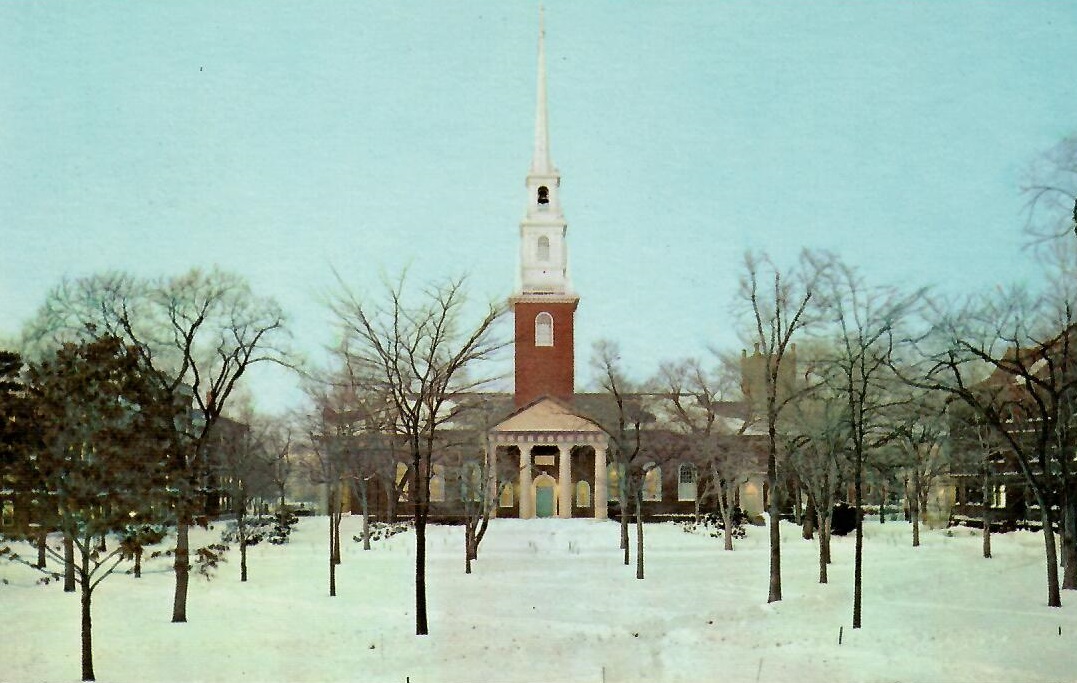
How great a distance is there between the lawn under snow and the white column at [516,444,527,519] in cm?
2381

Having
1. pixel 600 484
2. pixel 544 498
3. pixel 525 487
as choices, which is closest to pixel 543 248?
pixel 525 487

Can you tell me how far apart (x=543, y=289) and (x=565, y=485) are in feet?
40.8

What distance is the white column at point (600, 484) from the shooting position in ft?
193

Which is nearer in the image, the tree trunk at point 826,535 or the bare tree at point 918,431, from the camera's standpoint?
the bare tree at point 918,431

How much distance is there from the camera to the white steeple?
6362cm

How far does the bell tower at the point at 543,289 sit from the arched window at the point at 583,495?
18.5ft

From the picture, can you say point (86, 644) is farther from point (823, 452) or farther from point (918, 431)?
point (918, 431)

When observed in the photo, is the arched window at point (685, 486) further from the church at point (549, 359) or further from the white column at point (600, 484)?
the white column at point (600, 484)

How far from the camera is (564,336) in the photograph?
210 feet

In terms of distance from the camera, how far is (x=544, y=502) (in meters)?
64.6

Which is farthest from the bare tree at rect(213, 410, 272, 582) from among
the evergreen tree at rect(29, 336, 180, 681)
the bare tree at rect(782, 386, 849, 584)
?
the bare tree at rect(782, 386, 849, 584)

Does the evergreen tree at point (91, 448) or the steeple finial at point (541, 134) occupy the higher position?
the steeple finial at point (541, 134)

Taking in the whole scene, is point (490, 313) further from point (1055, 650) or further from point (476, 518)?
point (476, 518)

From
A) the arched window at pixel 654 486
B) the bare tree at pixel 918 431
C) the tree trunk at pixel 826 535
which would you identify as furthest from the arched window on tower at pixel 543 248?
the tree trunk at pixel 826 535
